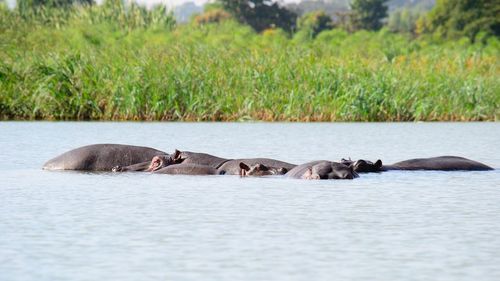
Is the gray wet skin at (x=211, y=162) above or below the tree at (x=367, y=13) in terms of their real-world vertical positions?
below

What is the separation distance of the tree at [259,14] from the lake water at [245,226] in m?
52.1

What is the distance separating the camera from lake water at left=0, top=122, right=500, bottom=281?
5.18 m

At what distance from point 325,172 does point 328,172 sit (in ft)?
0.14

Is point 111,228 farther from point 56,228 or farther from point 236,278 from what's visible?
point 236,278

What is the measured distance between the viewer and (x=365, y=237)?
6.20 m

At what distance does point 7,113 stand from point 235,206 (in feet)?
37.7

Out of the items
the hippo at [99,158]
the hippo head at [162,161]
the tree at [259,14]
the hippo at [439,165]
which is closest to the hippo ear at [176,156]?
the hippo head at [162,161]

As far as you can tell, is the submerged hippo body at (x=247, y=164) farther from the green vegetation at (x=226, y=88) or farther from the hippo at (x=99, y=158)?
the green vegetation at (x=226, y=88)

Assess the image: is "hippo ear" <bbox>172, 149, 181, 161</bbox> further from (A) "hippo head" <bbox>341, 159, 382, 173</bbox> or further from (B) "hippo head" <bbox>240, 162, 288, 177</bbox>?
(A) "hippo head" <bbox>341, 159, 382, 173</bbox>

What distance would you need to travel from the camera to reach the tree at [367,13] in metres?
75.2

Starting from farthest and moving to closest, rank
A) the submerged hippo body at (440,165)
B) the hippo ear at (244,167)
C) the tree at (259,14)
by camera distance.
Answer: the tree at (259,14), the submerged hippo body at (440,165), the hippo ear at (244,167)

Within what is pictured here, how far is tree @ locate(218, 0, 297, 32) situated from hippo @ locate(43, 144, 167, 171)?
52.9 m

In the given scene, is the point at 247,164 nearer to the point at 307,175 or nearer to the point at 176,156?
the point at 176,156

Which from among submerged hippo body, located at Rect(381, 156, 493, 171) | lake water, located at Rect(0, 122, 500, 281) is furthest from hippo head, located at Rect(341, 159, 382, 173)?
submerged hippo body, located at Rect(381, 156, 493, 171)
